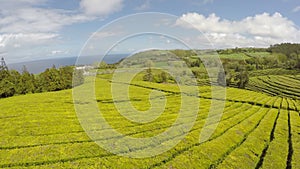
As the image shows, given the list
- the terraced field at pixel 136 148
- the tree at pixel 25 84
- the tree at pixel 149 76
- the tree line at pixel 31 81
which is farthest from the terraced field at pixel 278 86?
the tree at pixel 25 84

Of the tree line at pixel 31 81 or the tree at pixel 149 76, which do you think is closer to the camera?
the tree line at pixel 31 81

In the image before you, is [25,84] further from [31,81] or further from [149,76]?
[149,76]

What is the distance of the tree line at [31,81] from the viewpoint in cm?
7200

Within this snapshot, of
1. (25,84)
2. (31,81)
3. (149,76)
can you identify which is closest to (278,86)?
(149,76)

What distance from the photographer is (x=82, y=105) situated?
41.2 metres

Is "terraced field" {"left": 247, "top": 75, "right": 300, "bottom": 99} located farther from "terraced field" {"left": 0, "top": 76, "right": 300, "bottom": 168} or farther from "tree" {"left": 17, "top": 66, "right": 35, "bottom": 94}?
"tree" {"left": 17, "top": 66, "right": 35, "bottom": 94}

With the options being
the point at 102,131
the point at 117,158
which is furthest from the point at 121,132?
the point at 117,158

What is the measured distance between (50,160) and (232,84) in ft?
374

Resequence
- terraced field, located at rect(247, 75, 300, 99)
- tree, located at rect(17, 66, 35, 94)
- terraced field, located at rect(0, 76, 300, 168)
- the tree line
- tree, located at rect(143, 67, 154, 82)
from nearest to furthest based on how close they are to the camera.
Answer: terraced field, located at rect(0, 76, 300, 168), the tree line, tree, located at rect(17, 66, 35, 94), terraced field, located at rect(247, 75, 300, 99), tree, located at rect(143, 67, 154, 82)

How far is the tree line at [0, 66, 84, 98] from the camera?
72.0 metres

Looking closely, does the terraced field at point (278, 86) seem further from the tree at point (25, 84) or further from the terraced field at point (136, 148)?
the tree at point (25, 84)

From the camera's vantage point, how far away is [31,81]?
7994 centimetres

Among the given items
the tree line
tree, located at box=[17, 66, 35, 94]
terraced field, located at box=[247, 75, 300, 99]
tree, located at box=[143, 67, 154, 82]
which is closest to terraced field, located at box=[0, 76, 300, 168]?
the tree line

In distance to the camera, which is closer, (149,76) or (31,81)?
(31,81)
